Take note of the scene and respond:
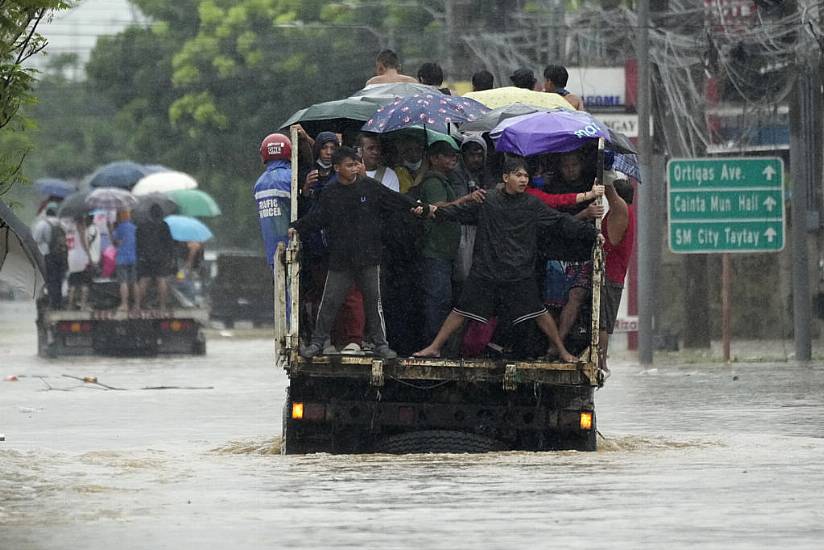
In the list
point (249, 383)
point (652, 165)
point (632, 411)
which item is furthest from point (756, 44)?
point (632, 411)

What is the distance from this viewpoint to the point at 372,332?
1398cm

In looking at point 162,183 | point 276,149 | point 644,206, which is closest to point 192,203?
point 162,183

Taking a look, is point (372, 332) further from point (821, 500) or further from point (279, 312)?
point (821, 500)

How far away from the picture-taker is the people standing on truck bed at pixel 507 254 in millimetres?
13805

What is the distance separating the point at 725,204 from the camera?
28.4m

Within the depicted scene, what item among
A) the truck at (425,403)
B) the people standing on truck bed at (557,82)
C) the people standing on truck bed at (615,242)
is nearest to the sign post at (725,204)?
the people standing on truck bed at (557,82)

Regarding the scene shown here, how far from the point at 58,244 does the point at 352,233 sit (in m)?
19.7

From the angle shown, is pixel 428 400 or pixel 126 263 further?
pixel 126 263

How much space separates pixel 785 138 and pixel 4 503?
2708cm

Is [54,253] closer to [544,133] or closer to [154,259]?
[154,259]

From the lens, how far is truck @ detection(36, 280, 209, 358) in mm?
31641

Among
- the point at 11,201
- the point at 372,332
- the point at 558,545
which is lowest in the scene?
the point at 558,545

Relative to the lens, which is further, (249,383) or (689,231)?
(689,231)

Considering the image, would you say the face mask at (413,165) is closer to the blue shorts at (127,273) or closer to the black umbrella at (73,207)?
the blue shorts at (127,273)
